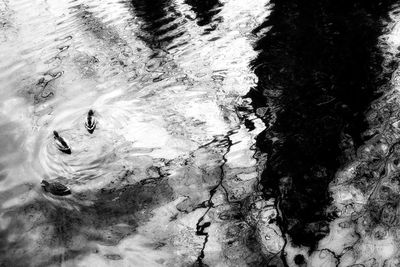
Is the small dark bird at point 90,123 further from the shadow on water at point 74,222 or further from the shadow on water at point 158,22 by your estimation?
the shadow on water at point 158,22

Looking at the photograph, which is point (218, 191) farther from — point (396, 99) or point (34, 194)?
point (396, 99)

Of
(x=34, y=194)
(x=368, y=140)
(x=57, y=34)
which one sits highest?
(x=57, y=34)

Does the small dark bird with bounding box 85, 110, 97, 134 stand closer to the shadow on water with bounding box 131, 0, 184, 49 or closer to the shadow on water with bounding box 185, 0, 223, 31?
the shadow on water with bounding box 131, 0, 184, 49

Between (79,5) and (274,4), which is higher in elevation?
(79,5)

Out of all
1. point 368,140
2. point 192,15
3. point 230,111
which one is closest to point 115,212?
point 230,111

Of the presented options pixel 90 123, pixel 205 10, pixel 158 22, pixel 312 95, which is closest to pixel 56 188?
pixel 90 123

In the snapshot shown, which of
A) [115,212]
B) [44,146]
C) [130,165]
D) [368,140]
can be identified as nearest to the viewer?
[115,212]
